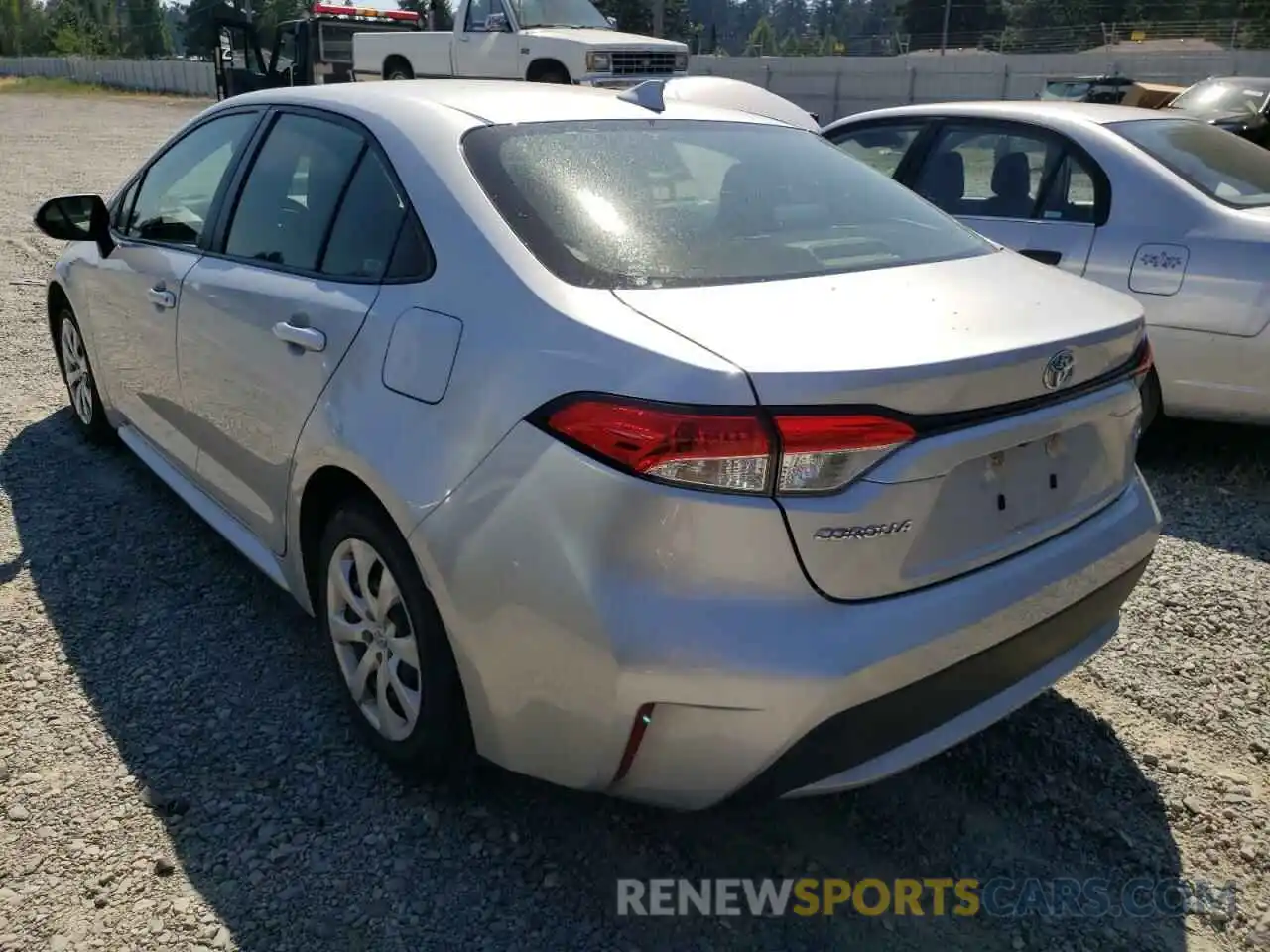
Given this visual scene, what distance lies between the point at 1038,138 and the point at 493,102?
10.9ft

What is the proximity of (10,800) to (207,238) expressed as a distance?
175 centimetres

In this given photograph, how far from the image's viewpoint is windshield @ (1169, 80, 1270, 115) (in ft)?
40.0

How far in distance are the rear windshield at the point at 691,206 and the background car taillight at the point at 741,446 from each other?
421 mm

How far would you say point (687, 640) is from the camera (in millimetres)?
1938

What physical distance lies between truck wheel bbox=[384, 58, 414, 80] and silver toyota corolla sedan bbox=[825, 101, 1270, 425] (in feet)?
46.6

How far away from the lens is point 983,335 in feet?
7.11

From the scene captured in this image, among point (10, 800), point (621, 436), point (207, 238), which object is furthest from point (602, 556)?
point (207, 238)

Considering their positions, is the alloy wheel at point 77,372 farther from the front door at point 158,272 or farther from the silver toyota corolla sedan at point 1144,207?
the silver toyota corolla sedan at point 1144,207

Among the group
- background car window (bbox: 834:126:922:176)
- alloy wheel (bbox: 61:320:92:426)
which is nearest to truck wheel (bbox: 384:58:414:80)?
background car window (bbox: 834:126:922:176)

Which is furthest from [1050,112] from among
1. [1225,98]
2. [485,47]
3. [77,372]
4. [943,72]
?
[943,72]

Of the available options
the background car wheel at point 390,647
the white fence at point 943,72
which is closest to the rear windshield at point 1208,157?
the background car wheel at point 390,647

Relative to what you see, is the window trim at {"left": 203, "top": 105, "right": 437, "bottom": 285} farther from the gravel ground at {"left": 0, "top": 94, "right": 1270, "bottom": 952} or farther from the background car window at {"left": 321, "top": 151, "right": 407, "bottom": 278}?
the gravel ground at {"left": 0, "top": 94, "right": 1270, "bottom": 952}

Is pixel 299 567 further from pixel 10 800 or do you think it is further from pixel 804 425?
pixel 804 425

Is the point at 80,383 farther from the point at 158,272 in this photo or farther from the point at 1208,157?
the point at 1208,157
